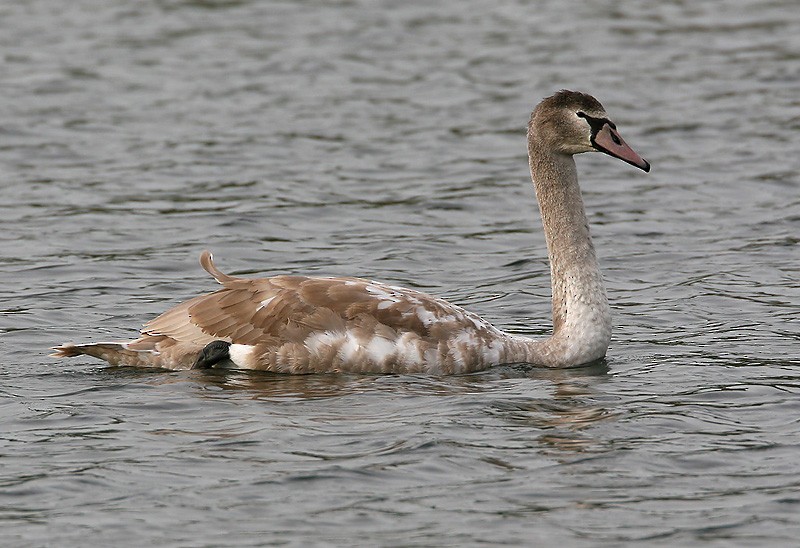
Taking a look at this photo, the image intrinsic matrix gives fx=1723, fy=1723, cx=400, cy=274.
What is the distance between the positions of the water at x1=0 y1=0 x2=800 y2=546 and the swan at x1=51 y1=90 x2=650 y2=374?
190 millimetres

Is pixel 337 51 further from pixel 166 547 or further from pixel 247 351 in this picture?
A: pixel 166 547

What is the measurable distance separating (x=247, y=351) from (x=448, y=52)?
496 inches

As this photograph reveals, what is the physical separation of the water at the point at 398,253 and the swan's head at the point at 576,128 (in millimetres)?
1518

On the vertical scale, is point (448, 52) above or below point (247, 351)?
A: above

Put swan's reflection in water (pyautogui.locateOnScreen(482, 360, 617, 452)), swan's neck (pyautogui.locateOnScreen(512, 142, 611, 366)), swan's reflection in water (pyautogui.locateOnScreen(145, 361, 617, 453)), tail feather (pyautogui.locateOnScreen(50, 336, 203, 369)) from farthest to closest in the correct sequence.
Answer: swan's neck (pyautogui.locateOnScreen(512, 142, 611, 366))
tail feather (pyautogui.locateOnScreen(50, 336, 203, 369))
swan's reflection in water (pyautogui.locateOnScreen(145, 361, 617, 453))
swan's reflection in water (pyautogui.locateOnScreen(482, 360, 617, 452))

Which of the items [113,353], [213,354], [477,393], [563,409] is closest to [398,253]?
[213,354]

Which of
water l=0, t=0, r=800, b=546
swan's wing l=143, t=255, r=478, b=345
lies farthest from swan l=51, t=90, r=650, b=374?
water l=0, t=0, r=800, b=546

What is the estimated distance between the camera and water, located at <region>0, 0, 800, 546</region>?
9.17m

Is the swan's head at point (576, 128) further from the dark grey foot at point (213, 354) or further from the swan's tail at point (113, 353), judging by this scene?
the swan's tail at point (113, 353)

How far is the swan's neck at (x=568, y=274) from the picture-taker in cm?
1215

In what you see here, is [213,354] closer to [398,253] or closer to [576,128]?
[576,128]

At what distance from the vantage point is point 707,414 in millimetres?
10805

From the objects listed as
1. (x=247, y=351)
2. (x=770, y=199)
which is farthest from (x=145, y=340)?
(x=770, y=199)

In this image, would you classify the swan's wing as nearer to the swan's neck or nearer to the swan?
the swan
